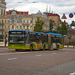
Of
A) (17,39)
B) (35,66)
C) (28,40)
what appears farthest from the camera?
(28,40)

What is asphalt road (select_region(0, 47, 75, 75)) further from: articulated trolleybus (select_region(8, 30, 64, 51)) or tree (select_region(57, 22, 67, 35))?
tree (select_region(57, 22, 67, 35))

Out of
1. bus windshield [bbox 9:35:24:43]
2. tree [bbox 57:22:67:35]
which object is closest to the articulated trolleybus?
bus windshield [bbox 9:35:24:43]

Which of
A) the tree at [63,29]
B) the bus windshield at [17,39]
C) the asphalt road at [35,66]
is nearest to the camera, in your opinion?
the asphalt road at [35,66]

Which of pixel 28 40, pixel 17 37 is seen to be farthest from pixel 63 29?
pixel 17 37

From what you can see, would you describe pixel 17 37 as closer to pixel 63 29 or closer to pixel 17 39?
pixel 17 39

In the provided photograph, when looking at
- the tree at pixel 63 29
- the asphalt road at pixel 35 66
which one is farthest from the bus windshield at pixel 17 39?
the tree at pixel 63 29

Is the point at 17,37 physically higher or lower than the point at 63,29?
lower

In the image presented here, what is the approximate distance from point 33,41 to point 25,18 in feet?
356

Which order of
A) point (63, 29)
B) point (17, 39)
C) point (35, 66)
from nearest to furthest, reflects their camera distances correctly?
1. point (35, 66)
2. point (17, 39)
3. point (63, 29)

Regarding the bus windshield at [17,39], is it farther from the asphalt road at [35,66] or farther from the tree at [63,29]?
the tree at [63,29]

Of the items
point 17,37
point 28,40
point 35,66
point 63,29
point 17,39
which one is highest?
point 63,29

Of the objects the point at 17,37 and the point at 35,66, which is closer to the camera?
the point at 35,66

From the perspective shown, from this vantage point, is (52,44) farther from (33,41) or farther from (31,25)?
(31,25)

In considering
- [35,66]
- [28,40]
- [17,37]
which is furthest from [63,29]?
[35,66]
